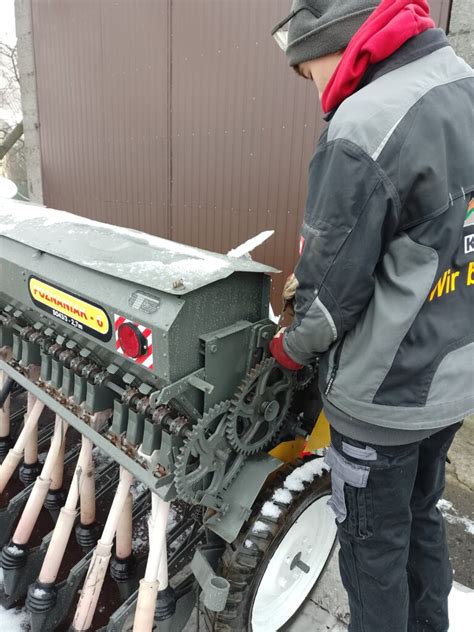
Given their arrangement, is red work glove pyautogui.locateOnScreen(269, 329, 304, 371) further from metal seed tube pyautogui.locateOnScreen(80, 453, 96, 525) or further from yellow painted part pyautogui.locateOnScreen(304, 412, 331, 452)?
metal seed tube pyautogui.locateOnScreen(80, 453, 96, 525)

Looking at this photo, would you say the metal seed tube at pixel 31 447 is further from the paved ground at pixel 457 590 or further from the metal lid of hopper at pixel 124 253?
the metal lid of hopper at pixel 124 253

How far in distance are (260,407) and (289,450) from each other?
39cm

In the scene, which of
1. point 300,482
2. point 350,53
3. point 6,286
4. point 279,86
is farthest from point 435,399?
point 279,86

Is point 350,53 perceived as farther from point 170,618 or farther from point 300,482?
point 170,618

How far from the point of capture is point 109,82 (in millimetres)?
5188

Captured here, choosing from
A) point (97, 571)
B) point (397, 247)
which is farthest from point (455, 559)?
point (397, 247)

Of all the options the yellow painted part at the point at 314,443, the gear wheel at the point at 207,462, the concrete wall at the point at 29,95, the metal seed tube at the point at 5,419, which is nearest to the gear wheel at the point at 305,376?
the yellow painted part at the point at 314,443

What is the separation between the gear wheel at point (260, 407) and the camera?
167 cm

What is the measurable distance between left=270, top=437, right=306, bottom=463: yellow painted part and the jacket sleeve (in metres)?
0.73

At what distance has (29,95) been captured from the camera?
637cm

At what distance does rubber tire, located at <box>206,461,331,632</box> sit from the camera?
1.73 meters

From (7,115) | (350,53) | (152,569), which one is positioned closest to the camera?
(350,53)

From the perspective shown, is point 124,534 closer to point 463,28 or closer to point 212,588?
point 212,588

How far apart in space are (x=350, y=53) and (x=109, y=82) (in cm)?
471
